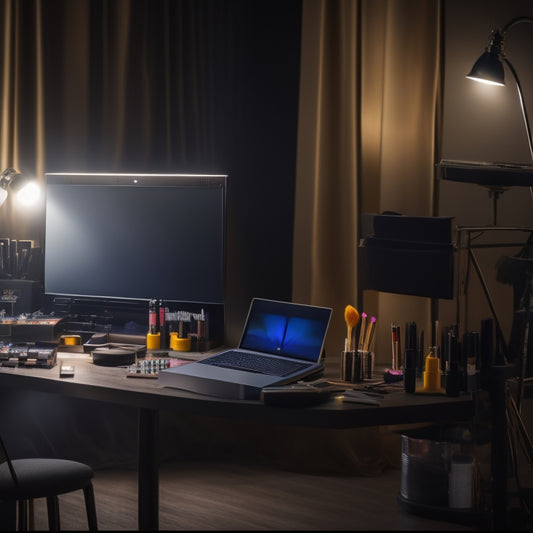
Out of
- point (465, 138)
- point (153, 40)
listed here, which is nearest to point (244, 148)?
point (153, 40)

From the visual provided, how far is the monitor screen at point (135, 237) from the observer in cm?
290

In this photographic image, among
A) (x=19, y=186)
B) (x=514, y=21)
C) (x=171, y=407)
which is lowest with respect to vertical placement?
(x=171, y=407)

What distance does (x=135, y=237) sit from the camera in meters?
3.02

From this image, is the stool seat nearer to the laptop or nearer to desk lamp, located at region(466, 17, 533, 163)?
the laptop

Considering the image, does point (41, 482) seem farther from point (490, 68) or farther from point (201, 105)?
point (490, 68)

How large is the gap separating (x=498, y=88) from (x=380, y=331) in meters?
1.00

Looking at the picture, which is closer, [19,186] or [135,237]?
[135,237]

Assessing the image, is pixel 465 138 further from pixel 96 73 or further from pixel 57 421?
pixel 57 421

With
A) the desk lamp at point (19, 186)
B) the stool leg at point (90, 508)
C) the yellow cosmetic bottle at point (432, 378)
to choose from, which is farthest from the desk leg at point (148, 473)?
the desk lamp at point (19, 186)

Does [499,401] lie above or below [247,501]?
above

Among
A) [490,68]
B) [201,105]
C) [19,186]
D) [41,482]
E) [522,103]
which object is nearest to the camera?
[41,482]

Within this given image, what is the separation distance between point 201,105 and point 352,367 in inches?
55.1

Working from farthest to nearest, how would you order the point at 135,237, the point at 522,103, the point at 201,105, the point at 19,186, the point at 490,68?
the point at 201,105
the point at 19,186
the point at 135,237
the point at 522,103
the point at 490,68

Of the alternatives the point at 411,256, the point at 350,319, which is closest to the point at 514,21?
the point at 411,256
